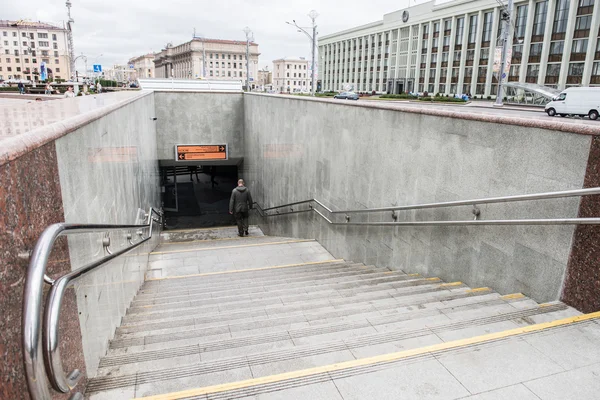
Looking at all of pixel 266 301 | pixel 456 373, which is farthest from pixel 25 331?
pixel 266 301

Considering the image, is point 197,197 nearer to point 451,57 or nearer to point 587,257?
point 587,257

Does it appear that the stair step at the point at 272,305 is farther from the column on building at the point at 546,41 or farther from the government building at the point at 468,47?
the column on building at the point at 546,41

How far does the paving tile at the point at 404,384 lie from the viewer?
2.58 m

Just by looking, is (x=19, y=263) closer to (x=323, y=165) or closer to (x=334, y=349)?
(x=334, y=349)

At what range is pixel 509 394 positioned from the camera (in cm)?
260

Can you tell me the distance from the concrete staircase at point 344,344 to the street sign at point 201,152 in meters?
12.5

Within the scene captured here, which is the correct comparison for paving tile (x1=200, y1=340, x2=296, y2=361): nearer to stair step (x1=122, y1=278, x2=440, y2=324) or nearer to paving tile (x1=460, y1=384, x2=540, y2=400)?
stair step (x1=122, y1=278, x2=440, y2=324)

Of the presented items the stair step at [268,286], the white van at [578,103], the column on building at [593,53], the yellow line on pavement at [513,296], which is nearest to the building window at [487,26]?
the column on building at [593,53]

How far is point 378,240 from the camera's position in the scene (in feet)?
24.2

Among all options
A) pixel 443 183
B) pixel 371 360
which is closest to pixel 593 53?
pixel 443 183

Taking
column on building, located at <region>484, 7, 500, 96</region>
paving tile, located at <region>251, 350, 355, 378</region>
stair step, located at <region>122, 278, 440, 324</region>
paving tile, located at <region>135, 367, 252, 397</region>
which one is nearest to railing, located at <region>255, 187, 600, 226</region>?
stair step, located at <region>122, 278, 440, 324</region>

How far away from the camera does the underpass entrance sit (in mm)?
20438

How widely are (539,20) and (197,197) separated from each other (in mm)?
35150

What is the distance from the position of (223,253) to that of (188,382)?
256 inches
